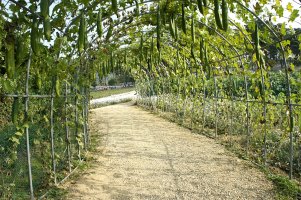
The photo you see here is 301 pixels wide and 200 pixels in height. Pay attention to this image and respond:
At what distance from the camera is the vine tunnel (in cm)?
327

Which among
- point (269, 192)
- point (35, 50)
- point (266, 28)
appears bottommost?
point (269, 192)

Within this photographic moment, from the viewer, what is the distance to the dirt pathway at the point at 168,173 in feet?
17.0

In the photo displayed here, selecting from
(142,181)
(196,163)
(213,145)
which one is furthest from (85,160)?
(213,145)

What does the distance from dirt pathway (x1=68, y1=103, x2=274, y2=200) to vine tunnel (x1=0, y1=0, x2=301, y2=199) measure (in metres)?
0.59

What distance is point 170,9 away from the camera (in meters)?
5.19

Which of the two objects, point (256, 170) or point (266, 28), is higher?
point (266, 28)

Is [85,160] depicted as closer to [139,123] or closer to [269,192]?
[269,192]

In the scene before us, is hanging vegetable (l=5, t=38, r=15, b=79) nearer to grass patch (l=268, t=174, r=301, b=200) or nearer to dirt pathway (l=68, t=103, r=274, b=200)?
dirt pathway (l=68, t=103, r=274, b=200)

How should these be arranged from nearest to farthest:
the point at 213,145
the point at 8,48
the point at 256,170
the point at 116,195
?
the point at 8,48 < the point at 116,195 < the point at 256,170 < the point at 213,145

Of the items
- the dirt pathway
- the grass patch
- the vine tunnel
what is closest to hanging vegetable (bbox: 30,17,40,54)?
the vine tunnel

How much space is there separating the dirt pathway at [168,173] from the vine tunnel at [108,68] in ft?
1.93

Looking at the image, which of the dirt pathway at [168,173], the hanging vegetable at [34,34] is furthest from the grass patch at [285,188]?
the hanging vegetable at [34,34]

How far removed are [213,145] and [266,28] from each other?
3937 mm

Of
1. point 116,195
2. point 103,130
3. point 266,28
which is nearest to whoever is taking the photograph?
point 116,195
